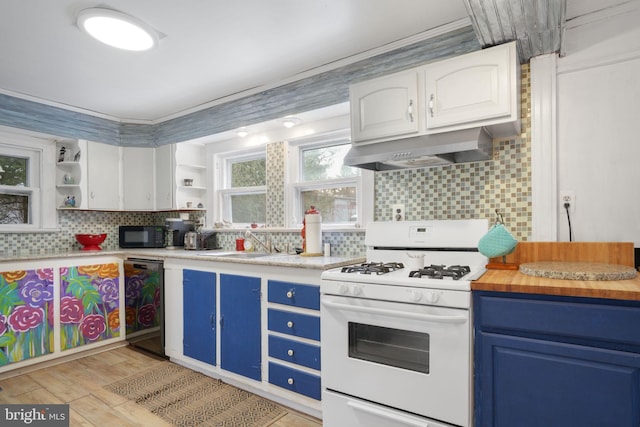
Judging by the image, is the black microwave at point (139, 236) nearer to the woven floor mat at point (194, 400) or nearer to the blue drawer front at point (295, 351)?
the woven floor mat at point (194, 400)

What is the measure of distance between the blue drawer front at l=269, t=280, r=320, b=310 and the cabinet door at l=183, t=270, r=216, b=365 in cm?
64

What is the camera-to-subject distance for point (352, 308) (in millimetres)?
1798

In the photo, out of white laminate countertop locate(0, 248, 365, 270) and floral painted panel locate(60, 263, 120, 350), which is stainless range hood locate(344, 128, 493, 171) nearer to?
white laminate countertop locate(0, 248, 365, 270)

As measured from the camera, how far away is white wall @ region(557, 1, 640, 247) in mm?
1792

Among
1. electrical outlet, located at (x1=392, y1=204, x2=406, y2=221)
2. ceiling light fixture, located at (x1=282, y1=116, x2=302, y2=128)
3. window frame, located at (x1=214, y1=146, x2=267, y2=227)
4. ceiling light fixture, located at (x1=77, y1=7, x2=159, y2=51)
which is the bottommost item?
electrical outlet, located at (x1=392, y1=204, x2=406, y2=221)

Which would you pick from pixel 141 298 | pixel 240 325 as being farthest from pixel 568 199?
pixel 141 298

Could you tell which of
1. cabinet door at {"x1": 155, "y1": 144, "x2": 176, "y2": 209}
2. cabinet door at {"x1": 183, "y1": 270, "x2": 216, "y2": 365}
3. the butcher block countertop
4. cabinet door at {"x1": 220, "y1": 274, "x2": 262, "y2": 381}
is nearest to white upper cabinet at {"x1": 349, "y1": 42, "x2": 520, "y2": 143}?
the butcher block countertop

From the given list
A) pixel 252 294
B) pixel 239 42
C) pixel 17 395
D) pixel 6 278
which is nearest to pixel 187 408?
pixel 252 294

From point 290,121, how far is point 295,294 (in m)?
1.49

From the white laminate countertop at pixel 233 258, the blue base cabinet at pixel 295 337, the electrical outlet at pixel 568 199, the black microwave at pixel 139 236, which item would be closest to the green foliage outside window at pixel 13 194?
the white laminate countertop at pixel 233 258

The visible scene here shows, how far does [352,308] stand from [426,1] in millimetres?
1701

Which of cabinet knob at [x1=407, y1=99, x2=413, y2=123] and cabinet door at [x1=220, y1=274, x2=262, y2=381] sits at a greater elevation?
cabinet knob at [x1=407, y1=99, x2=413, y2=123]

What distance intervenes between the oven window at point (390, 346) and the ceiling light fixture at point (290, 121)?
70.3 inches

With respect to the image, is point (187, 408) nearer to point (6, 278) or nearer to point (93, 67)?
point (6, 278)
